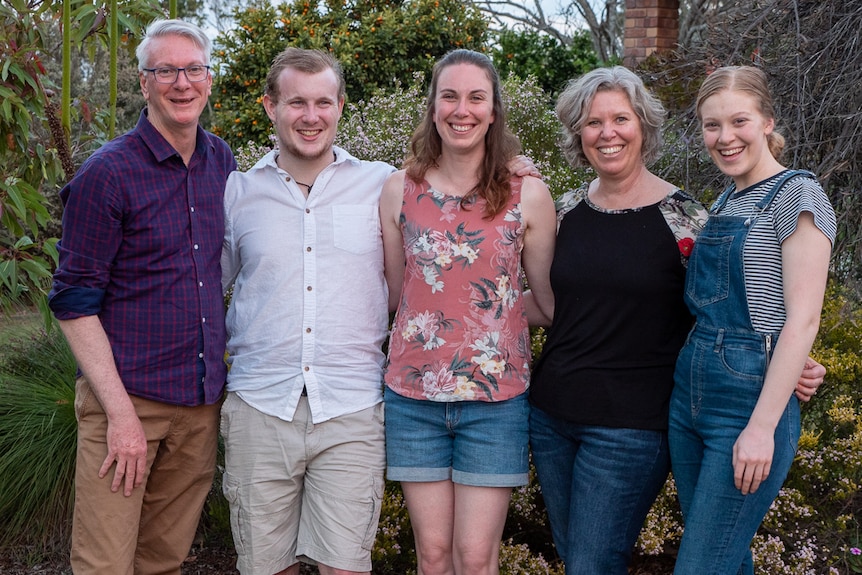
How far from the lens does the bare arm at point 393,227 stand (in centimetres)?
303

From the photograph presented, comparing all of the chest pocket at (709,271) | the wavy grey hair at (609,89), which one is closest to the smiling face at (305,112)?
the wavy grey hair at (609,89)

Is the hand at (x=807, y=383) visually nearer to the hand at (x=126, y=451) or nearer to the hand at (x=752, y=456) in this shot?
the hand at (x=752, y=456)

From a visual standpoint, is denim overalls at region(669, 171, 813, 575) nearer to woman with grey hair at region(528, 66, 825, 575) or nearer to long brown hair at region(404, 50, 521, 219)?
woman with grey hair at region(528, 66, 825, 575)

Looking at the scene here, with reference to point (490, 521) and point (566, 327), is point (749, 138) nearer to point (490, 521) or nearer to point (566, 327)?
point (566, 327)

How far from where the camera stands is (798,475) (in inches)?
150

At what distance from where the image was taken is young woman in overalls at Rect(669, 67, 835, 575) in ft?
7.72

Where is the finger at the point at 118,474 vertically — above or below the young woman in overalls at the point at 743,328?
below

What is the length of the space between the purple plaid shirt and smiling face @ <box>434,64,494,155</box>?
0.84 meters

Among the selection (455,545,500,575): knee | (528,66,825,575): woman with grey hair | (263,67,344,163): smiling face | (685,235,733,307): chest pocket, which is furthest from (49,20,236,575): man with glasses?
(685,235,733,307): chest pocket

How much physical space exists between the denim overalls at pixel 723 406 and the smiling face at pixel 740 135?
11cm

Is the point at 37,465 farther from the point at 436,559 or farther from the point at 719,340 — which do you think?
the point at 719,340

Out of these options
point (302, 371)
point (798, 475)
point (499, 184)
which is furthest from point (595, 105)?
point (798, 475)

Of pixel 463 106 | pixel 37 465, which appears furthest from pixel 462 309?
pixel 37 465

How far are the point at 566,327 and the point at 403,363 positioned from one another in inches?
21.5
